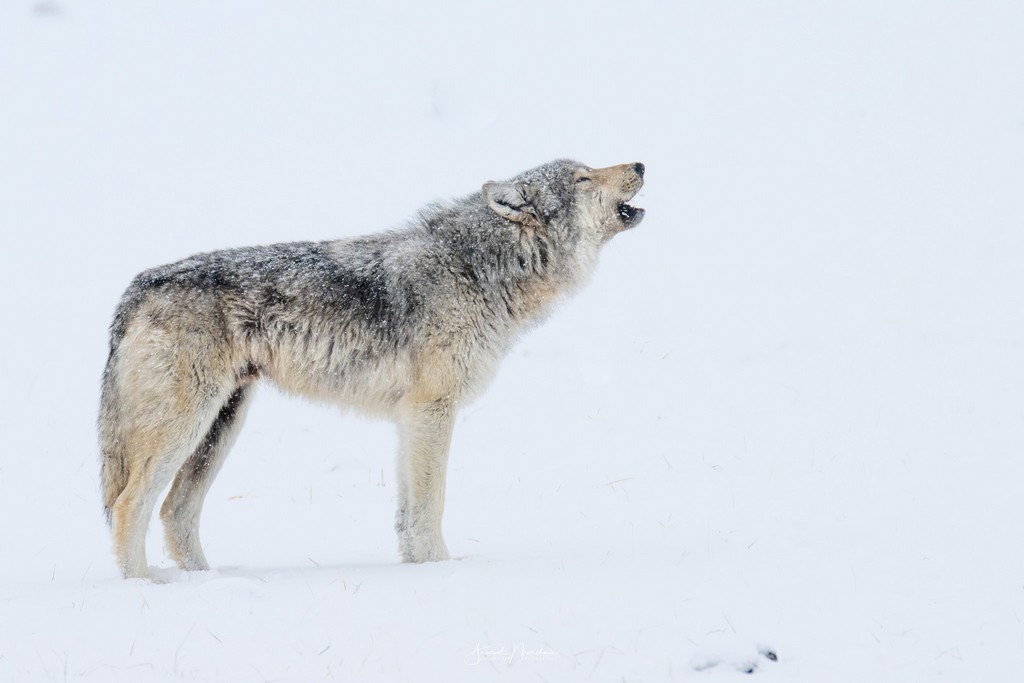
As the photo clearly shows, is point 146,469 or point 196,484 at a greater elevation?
point 146,469

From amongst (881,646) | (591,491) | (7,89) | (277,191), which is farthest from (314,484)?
(7,89)

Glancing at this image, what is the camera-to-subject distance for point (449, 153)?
1384 centimetres

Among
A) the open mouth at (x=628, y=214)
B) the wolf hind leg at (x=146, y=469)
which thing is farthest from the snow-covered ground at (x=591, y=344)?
the open mouth at (x=628, y=214)

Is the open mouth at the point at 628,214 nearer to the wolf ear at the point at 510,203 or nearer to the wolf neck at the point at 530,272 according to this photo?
the wolf neck at the point at 530,272

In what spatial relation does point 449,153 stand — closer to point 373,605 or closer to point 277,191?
point 277,191

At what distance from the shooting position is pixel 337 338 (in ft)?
19.6

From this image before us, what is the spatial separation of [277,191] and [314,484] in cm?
610

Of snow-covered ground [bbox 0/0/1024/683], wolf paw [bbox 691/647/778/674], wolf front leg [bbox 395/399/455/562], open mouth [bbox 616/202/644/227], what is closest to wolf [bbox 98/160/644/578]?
wolf front leg [bbox 395/399/455/562]

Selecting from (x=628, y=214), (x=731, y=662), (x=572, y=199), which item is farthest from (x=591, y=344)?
(x=731, y=662)

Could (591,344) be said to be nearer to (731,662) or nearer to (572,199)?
(572,199)

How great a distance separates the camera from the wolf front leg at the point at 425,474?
5859 millimetres

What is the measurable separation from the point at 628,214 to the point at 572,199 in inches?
15.7

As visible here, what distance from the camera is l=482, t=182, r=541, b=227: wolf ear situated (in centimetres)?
644

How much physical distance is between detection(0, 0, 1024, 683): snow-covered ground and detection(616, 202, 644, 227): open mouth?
2003mm
